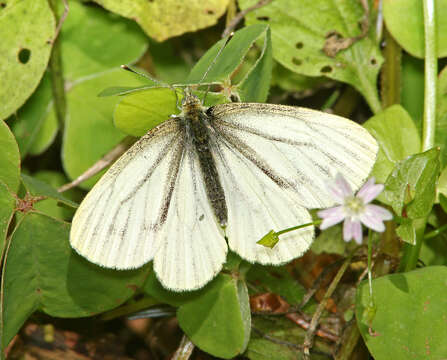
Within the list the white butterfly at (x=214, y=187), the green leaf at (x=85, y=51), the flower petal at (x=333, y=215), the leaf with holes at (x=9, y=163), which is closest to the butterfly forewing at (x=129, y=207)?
the white butterfly at (x=214, y=187)

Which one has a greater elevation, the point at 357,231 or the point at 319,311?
the point at 357,231

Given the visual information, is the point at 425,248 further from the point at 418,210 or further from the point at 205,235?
the point at 205,235

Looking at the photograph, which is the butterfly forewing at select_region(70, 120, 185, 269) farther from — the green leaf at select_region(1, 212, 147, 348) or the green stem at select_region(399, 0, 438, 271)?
the green stem at select_region(399, 0, 438, 271)

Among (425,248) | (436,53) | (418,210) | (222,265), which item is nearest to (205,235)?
(222,265)

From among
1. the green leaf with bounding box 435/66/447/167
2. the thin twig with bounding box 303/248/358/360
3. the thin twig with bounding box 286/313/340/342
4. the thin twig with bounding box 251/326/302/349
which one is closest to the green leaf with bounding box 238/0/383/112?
the green leaf with bounding box 435/66/447/167

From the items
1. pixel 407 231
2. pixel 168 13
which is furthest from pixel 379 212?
pixel 168 13

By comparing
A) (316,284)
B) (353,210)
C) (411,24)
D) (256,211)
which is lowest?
(316,284)

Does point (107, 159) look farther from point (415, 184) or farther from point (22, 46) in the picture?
point (415, 184)
